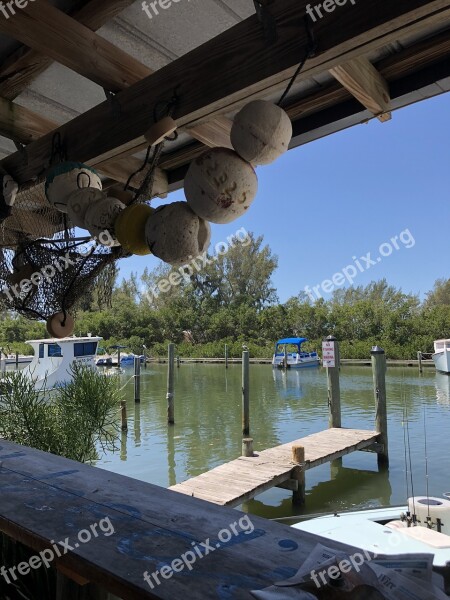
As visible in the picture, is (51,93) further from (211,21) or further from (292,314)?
(292,314)

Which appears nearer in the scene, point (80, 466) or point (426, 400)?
point (80, 466)

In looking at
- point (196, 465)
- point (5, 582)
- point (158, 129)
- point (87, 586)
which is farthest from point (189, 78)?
point (196, 465)

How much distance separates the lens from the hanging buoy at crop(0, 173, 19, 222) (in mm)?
1692

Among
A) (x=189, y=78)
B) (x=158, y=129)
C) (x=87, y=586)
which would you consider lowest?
(x=87, y=586)

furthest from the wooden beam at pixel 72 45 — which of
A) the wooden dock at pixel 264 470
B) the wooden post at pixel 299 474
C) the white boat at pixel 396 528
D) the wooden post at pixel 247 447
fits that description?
the wooden post at pixel 247 447

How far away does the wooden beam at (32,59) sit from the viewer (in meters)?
1.23

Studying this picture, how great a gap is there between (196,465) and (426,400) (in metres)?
7.35

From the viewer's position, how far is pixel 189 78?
1169mm

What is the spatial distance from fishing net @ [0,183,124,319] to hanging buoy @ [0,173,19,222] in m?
0.08

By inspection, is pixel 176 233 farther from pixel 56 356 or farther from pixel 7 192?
pixel 56 356

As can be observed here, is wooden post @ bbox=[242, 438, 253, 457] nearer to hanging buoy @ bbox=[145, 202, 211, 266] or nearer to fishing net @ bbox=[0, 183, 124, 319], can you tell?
fishing net @ bbox=[0, 183, 124, 319]

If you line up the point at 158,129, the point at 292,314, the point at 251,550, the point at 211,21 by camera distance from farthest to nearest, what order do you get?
the point at 292,314, the point at 211,21, the point at 158,129, the point at 251,550

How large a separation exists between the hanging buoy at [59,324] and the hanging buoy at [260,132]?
42.4 inches

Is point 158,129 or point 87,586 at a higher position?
point 158,129
